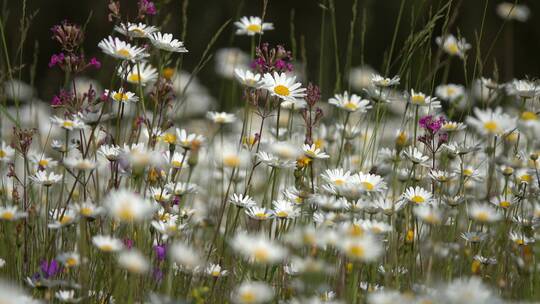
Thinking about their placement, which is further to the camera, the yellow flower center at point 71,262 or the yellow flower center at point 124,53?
the yellow flower center at point 124,53

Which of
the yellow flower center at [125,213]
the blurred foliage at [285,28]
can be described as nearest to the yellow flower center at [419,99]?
the yellow flower center at [125,213]

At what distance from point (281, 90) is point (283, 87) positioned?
2cm

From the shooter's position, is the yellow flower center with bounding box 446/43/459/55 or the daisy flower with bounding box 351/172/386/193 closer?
the daisy flower with bounding box 351/172/386/193

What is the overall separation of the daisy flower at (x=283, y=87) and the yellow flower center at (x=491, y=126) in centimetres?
52

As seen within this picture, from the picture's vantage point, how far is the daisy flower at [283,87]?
1794 millimetres

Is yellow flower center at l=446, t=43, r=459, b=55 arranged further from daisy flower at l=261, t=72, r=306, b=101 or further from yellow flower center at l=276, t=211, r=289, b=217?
yellow flower center at l=276, t=211, r=289, b=217

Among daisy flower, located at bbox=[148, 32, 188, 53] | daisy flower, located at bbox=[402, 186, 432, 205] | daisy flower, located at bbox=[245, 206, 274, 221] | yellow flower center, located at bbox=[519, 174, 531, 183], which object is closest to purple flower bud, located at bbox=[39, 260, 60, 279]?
daisy flower, located at bbox=[245, 206, 274, 221]

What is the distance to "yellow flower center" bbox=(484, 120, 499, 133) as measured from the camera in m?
1.42

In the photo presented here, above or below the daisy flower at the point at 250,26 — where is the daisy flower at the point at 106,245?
below

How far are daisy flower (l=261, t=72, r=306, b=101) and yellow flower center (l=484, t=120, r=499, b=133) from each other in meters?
0.52

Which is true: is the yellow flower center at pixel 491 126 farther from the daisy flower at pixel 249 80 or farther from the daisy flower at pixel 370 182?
the daisy flower at pixel 249 80

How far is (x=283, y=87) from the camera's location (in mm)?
1870

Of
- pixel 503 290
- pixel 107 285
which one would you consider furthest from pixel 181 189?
pixel 503 290

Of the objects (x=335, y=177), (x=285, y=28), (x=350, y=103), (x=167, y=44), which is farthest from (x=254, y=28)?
(x=285, y=28)
